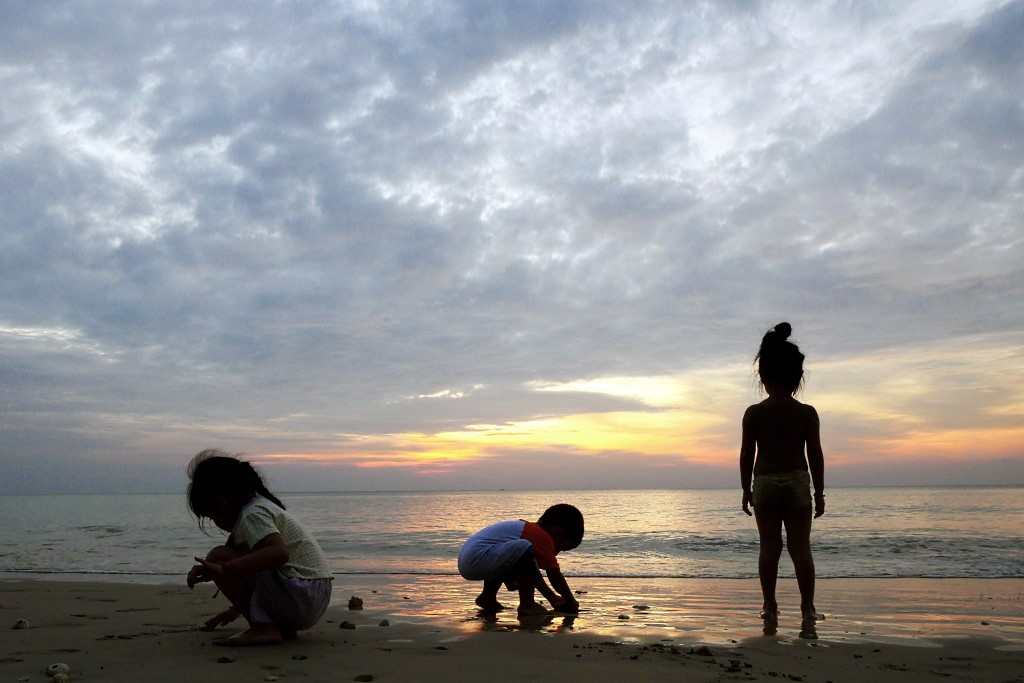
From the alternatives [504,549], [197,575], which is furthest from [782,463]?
[197,575]

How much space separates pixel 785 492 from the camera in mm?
5027

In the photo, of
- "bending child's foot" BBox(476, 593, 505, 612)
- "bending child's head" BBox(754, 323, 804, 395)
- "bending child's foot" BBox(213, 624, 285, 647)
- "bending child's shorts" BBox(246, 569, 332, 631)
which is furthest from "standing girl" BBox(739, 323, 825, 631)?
"bending child's foot" BBox(213, 624, 285, 647)

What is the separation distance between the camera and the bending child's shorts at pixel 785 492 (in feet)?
16.4

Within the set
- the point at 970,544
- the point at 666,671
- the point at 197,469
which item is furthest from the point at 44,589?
the point at 970,544

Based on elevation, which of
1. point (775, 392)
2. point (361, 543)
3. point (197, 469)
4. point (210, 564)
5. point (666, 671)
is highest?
point (775, 392)

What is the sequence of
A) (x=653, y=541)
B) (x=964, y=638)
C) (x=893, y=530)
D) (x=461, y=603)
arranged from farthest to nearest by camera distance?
1. (x=893, y=530)
2. (x=653, y=541)
3. (x=461, y=603)
4. (x=964, y=638)

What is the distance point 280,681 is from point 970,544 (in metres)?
15.9

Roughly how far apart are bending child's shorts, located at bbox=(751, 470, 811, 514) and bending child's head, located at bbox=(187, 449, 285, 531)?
335cm

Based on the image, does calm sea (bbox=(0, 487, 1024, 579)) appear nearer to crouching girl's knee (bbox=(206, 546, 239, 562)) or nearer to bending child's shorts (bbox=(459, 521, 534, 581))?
bending child's shorts (bbox=(459, 521, 534, 581))

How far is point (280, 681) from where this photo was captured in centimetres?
291

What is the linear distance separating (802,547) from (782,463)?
0.57 m

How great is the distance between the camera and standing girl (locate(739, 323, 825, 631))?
5016 mm

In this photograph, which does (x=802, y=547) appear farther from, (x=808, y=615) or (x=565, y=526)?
(x=565, y=526)

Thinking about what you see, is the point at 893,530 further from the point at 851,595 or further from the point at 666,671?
the point at 666,671
